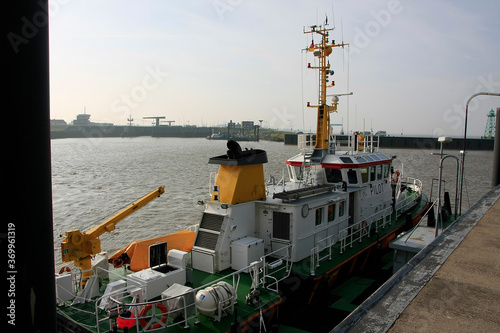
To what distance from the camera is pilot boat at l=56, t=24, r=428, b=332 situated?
6828 mm

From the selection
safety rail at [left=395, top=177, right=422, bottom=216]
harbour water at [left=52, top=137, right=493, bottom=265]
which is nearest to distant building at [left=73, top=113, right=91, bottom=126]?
harbour water at [left=52, top=137, right=493, bottom=265]

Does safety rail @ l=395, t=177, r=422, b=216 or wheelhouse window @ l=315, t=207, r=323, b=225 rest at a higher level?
wheelhouse window @ l=315, t=207, r=323, b=225

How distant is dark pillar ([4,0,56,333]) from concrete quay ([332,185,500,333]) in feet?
9.54

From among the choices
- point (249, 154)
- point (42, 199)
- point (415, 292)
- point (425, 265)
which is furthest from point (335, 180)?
point (42, 199)

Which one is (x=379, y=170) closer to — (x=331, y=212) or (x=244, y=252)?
(x=331, y=212)

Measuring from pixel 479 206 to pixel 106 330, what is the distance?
1026cm

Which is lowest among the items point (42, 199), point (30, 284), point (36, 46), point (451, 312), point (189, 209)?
point (189, 209)

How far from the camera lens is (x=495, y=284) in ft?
17.1

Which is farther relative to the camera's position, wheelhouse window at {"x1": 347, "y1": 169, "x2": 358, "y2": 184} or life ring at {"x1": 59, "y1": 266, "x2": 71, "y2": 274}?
wheelhouse window at {"x1": 347, "y1": 169, "x2": 358, "y2": 184}

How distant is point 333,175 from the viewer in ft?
42.3

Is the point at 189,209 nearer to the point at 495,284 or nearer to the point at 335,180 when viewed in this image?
the point at 335,180

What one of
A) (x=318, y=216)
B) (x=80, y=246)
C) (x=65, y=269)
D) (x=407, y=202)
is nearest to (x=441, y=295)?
(x=318, y=216)

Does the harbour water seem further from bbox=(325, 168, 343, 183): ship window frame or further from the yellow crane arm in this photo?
the yellow crane arm

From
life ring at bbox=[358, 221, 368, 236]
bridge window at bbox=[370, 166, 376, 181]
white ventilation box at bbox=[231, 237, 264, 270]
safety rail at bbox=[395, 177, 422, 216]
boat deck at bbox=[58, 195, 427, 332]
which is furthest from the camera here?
safety rail at bbox=[395, 177, 422, 216]
